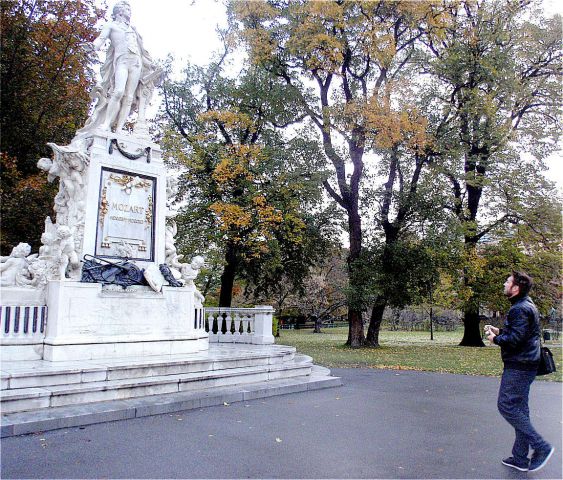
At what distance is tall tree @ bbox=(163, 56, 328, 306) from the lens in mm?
19828

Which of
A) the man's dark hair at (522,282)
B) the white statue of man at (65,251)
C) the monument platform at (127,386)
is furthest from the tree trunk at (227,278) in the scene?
the man's dark hair at (522,282)

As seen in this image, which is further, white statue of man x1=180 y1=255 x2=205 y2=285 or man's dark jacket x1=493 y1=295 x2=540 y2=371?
white statue of man x1=180 y1=255 x2=205 y2=285

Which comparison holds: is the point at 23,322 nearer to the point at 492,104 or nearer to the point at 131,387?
the point at 131,387

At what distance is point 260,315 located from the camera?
1352cm

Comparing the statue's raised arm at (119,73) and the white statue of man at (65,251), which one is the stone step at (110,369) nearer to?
the white statue of man at (65,251)

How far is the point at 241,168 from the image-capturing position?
1962cm

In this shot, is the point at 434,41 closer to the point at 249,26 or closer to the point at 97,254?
the point at 249,26

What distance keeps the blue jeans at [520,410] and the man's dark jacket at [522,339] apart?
0.09 meters

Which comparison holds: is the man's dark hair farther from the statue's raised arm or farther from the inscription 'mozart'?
the statue's raised arm

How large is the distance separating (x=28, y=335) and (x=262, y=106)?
15.9 meters

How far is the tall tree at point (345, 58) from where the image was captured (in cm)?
1898

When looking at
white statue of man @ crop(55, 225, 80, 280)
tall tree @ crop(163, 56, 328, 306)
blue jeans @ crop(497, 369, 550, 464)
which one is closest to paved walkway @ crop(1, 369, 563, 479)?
blue jeans @ crop(497, 369, 550, 464)

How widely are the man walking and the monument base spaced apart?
20.4 feet

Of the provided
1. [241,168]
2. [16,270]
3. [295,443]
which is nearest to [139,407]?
[295,443]
